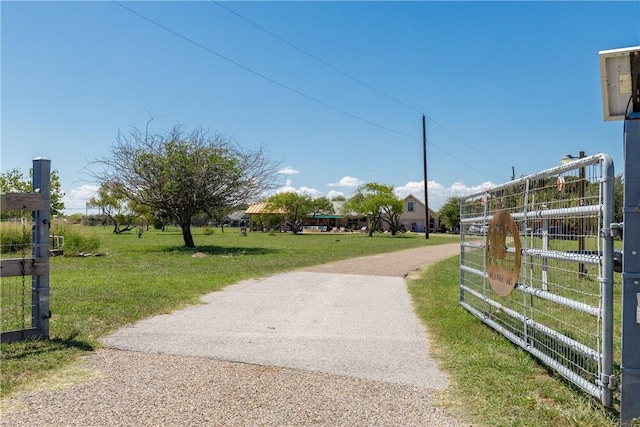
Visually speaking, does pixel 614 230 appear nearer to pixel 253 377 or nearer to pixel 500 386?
pixel 500 386

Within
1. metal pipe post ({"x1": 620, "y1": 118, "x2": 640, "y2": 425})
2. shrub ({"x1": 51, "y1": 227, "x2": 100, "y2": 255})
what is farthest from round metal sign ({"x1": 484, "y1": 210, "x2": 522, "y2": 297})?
shrub ({"x1": 51, "y1": 227, "x2": 100, "y2": 255})

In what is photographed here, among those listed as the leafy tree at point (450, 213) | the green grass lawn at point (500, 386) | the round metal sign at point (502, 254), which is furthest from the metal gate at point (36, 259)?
the leafy tree at point (450, 213)

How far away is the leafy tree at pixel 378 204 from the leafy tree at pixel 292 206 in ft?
26.9

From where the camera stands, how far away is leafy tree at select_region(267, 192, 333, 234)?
7175 centimetres

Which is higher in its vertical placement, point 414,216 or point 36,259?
point 414,216

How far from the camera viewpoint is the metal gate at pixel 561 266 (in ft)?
12.1

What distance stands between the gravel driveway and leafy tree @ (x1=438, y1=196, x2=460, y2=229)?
72483 mm

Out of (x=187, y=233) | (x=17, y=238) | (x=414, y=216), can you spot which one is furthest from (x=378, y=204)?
(x=17, y=238)

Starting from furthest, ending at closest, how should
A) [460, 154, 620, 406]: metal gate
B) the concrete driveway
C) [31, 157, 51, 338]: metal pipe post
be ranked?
[31, 157, 51, 338]: metal pipe post → the concrete driveway → [460, 154, 620, 406]: metal gate

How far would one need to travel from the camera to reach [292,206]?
72375 mm

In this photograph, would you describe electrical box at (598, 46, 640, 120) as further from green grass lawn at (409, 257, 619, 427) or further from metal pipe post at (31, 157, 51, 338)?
metal pipe post at (31, 157, 51, 338)

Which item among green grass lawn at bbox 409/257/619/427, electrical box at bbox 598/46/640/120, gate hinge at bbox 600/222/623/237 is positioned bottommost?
green grass lawn at bbox 409/257/619/427

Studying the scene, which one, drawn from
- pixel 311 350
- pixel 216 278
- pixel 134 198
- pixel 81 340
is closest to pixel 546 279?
pixel 311 350

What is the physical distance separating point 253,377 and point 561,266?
2.93m
